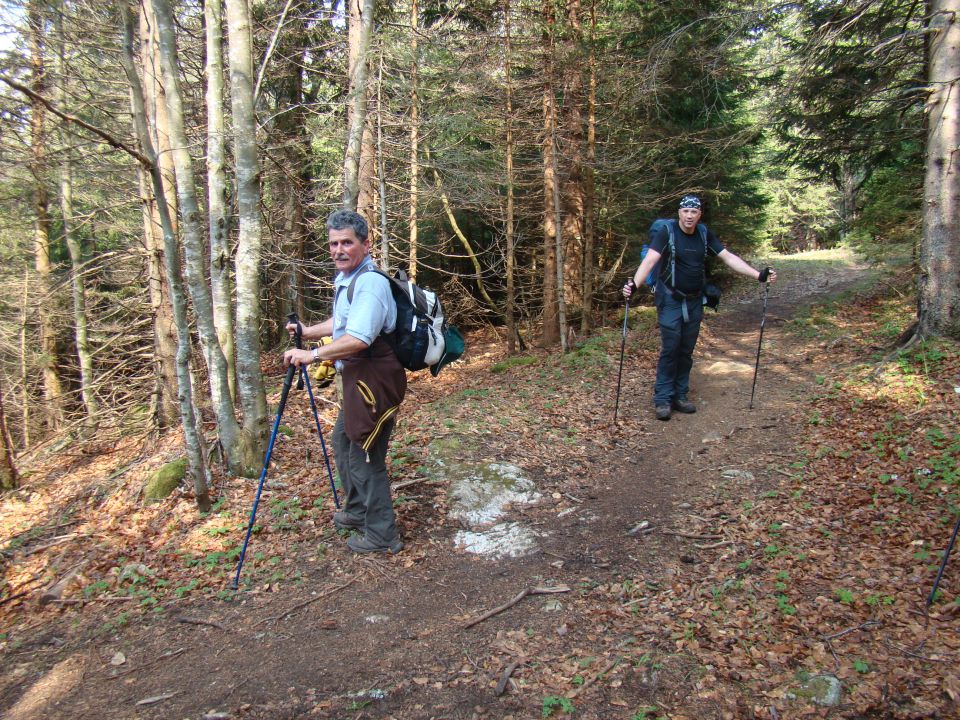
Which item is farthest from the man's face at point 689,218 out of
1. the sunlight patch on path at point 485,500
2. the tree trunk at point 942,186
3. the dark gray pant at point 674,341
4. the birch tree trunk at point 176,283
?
the birch tree trunk at point 176,283

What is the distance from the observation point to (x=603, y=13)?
42.8 ft

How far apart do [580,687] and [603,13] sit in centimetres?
1395

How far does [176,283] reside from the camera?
5348 millimetres

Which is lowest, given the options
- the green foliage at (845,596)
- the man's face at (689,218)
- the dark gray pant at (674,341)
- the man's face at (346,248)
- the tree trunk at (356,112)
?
the green foliage at (845,596)

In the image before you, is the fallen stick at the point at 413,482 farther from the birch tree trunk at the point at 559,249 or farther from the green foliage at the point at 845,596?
the birch tree trunk at the point at 559,249

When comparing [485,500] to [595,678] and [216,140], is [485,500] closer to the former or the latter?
[595,678]

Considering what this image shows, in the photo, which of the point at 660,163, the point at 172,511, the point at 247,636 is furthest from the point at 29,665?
the point at 660,163

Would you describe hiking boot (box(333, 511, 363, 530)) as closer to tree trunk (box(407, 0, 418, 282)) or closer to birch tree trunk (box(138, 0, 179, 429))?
birch tree trunk (box(138, 0, 179, 429))

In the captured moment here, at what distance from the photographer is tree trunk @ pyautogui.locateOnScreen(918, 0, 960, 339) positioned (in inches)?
270

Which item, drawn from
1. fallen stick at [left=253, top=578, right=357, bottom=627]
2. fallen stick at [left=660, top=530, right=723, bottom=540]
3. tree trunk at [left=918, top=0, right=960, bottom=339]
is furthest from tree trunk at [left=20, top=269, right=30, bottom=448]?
tree trunk at [left=918, top=0, right=960, bottom=339]

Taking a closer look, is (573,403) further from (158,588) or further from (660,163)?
(660,163)

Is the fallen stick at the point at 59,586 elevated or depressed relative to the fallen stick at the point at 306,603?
depressed

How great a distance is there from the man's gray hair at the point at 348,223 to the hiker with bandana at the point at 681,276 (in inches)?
140

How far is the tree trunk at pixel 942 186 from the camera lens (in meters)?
6.86
